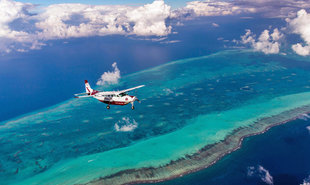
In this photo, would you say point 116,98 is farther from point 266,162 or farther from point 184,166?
point 266,162

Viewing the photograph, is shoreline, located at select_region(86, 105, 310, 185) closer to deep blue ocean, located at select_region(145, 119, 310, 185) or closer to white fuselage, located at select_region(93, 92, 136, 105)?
deep blue ocean, located at select_region(145, 119, 310, 185)

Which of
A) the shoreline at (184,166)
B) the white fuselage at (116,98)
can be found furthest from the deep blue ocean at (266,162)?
the white fuselage at (116,98)

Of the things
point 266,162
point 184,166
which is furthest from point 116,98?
point 266,162

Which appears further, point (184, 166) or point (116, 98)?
point (184, 166)

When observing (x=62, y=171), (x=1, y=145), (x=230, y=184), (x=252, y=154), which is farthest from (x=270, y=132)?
(x=1, y=145)

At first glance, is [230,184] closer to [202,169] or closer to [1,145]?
[202,169]

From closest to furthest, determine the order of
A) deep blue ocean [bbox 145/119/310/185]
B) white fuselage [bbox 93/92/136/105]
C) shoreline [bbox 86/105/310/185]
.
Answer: white fuselage [bbox 93/92/136/105] → deep blue ocean [bbox 145/119/310/185] → shoreline [bbox 86/105/310/185]

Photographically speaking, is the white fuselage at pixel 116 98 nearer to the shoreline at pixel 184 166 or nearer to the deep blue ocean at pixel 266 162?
the shoreline at pixel 184 166

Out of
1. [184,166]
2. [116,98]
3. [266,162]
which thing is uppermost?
[116,98]

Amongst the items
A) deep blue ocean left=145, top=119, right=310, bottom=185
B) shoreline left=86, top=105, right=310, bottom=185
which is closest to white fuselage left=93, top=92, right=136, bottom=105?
shoreline left=86, top=105, right=310, bottom=185
